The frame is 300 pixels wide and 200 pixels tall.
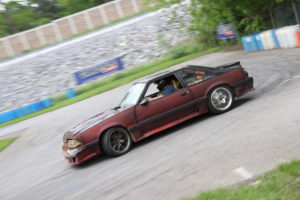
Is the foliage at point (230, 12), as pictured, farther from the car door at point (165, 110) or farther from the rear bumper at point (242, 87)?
the car door at point (165, 110)

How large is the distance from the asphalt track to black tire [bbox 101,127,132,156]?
184mm

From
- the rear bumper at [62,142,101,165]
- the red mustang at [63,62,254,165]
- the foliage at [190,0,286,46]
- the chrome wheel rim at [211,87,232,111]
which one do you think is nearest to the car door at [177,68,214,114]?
the red mustang at [63,62,254,165]

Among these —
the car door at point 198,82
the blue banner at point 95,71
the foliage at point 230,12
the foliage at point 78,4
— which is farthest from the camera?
the foliage at point 78,4

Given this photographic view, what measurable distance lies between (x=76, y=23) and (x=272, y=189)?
206 feet

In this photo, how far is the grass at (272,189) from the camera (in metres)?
4.10

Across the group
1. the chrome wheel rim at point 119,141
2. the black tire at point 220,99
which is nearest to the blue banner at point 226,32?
the black tire at point 220,99

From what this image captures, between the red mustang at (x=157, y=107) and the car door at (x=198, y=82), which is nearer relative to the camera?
the red mustang at (x=157, y=107)

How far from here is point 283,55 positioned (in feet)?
54.4

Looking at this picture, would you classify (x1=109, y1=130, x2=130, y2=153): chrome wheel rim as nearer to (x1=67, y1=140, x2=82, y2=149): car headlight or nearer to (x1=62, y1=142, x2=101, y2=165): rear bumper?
(x1=62, y1=142, x2=101, y2=165): rear bumper

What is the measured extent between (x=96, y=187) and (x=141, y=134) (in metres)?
2.27

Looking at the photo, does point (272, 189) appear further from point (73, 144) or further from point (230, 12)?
point (230, 12)

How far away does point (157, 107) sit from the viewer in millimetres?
8523

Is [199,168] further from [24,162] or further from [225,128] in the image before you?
[24,162]

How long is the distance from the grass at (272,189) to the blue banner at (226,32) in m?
24.2
